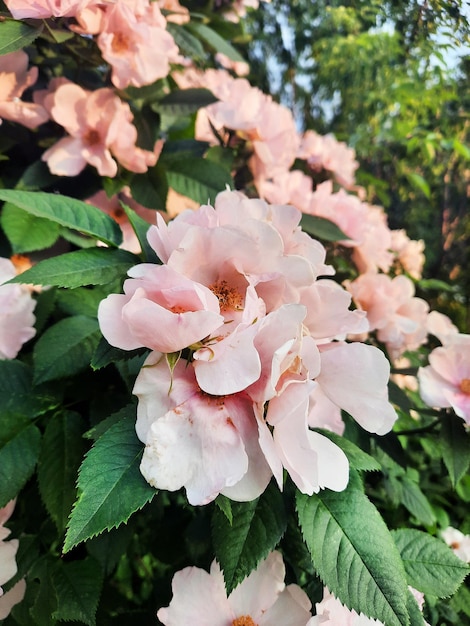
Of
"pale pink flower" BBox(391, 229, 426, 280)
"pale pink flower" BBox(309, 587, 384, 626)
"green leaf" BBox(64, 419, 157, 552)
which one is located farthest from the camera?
"pale pink flower" BBox(391, 229, 426, 280)

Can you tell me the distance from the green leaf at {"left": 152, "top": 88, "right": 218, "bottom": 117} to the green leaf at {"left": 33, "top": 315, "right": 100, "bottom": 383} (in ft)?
1.23

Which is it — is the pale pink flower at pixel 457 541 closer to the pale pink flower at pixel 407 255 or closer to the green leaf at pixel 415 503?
the green leaf at pixel 415 503

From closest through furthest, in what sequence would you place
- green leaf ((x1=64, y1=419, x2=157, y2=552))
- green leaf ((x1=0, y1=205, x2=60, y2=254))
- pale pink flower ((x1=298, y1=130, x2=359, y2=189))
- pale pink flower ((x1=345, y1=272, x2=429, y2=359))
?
green leaf ((x1=64, y1=419, x2=157, y2=552))
green leaf ((x1=0, y1=205, x2=60, y2=254))
pale pink flower ((x1=345, y1=272, x2=429, y2=359))
pale pink flower ((x1=298, y1=130, x2=359, y2=189))

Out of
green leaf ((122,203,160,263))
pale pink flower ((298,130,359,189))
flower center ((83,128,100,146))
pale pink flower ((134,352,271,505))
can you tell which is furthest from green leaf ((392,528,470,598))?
pale pink flower ((298,130,359,189))

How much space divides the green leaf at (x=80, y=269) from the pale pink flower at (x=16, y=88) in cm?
33

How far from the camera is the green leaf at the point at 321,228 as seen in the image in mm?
→ 747

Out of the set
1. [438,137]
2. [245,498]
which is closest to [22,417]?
[245,498]

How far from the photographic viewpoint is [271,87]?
1741 millimetres

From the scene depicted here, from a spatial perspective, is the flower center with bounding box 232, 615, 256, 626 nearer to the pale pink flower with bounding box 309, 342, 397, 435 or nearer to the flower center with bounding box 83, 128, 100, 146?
the pale pink flower with bounding box 309, 342, 397, 435

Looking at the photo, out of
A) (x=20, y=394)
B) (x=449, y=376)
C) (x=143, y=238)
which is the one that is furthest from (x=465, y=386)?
(x=20, y=394)

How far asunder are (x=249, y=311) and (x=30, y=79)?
527mm

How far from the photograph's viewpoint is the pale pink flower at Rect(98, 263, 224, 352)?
0.35 meters

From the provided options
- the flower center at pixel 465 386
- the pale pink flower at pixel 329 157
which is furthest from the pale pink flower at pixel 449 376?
the pale pink flower at pixel 329 157

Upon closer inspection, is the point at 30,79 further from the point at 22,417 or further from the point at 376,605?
the point at 376,605
